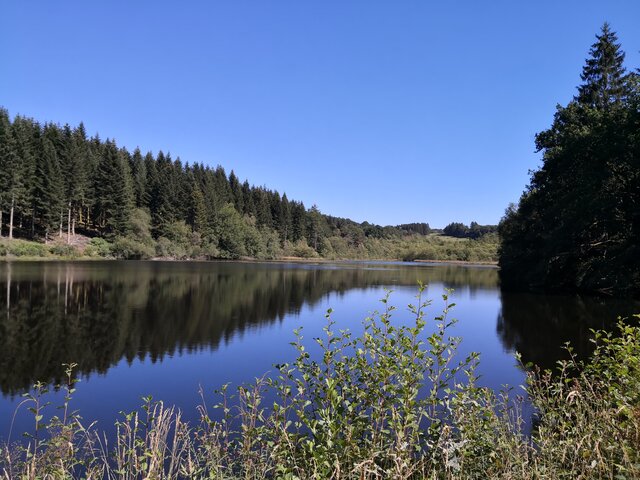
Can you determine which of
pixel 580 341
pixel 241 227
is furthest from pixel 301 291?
pixel 241 227

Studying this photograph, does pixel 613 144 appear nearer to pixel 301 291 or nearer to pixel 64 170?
pixel 301 291

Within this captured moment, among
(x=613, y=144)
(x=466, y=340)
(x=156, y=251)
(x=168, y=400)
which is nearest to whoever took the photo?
(x=168, y=400)

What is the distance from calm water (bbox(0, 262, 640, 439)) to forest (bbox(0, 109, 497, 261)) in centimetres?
3752

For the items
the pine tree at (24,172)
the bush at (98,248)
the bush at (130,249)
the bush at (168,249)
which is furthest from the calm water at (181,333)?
the bush at (168,249)

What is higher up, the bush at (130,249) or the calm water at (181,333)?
the bush at (130,249)

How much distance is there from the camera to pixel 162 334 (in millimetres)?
15727

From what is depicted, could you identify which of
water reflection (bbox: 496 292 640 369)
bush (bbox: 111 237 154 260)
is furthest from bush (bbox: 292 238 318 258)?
water reflection (bbox: 496 292 640 369)

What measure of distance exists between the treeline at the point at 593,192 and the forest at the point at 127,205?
58198 millimetres

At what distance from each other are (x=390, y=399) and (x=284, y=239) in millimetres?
113890

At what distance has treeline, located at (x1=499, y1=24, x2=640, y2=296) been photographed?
73.9 feet

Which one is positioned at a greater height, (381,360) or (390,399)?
(381,360)

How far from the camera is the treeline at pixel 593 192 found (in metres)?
22.5

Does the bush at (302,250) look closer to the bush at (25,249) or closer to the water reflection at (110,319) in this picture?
the bush at (25,249)

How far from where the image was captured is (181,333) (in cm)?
1612
